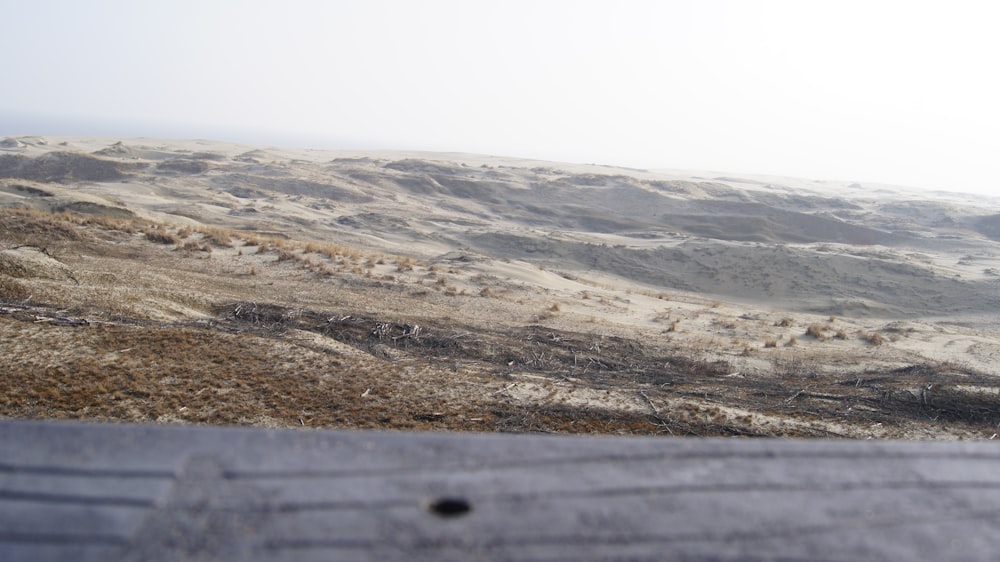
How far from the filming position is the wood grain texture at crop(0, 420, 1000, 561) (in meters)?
1.07

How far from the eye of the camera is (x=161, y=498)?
1.14m

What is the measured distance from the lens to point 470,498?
3.85ft

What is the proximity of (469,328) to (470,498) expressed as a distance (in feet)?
37.2

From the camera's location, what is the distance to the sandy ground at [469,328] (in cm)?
805

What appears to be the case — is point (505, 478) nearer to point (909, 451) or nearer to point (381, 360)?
point (909, 451)

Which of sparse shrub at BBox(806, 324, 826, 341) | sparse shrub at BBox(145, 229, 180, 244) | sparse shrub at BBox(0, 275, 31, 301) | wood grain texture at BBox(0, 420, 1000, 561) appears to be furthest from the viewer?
sparse shrub at BBox(145, 229, 180, 244)

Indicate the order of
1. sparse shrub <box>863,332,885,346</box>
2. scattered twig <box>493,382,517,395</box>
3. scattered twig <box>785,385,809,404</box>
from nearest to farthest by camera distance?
scattered twig <box>493,382,517,395</box> → scattered twig <box>785,385,809,404</box> → sparse shrub <box>863,332,885,346</box>

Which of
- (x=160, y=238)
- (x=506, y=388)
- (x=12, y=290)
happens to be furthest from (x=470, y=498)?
(x=160, y=238)

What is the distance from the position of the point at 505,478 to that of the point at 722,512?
407mm

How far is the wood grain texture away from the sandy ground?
6.18 m

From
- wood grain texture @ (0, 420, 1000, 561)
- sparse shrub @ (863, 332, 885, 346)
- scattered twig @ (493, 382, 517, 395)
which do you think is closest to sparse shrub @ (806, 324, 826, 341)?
sparse shrub @ (863, 332, 885, 346)

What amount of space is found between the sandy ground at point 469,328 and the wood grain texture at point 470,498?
618cm

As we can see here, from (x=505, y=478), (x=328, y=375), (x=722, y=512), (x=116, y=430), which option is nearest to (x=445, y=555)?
(x=505, y=478)

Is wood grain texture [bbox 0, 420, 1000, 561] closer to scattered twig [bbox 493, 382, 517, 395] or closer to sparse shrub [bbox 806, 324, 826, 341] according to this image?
scattered twig [bbox 493, 382, 517, 395]
